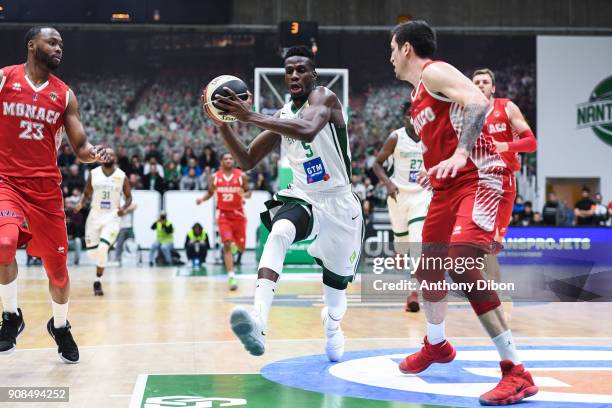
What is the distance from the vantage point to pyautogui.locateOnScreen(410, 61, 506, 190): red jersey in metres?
4.98

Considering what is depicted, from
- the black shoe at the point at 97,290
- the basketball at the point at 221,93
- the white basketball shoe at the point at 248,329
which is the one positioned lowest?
the black shoe at the point at 97,290

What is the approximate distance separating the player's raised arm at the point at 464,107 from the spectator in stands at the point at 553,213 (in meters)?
19.3

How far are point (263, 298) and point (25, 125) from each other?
224 centimetres

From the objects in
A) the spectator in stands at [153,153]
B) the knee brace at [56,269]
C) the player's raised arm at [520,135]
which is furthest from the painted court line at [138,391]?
the spectator in stands at [153,153]

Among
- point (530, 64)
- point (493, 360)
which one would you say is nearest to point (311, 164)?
point (493, 360)

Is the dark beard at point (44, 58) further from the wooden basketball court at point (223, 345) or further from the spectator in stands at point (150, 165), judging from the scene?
the spectator in stands at point (150, 165)

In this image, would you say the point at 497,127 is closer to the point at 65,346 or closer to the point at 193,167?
the point at 65,346

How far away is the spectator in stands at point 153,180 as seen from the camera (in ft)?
75.5

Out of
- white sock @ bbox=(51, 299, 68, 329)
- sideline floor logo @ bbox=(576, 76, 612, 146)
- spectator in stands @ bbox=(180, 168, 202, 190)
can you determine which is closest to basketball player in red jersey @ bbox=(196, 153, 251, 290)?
white sock @ bbox=(51, 299, 68, 329)

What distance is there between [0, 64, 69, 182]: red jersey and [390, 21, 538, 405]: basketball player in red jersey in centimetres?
262

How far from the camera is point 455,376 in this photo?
18.2 feet

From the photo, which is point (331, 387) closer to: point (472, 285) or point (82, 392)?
point (472, 285)

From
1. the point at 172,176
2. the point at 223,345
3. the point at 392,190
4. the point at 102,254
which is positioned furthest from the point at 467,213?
the point at 172,176

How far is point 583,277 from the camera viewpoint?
47.9 ft
